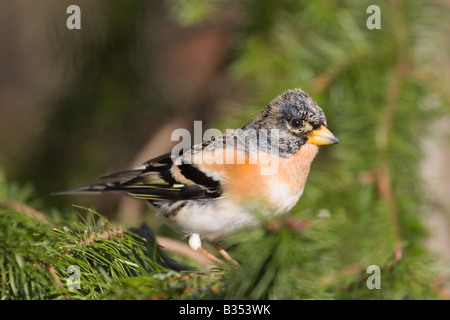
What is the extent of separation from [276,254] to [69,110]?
2.08m

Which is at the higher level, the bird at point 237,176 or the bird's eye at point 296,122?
the bird's eye at point 296,122

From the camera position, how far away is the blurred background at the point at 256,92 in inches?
84.7

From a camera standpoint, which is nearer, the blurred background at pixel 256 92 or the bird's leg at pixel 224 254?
the bird's leg at pixel 224 254

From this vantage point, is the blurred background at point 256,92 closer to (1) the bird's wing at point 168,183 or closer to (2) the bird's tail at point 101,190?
(1) the bird's wing at point 168,183

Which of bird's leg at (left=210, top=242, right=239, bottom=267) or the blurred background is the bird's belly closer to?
bird's leg at (left=210, top=242, right=239, bottom=267)

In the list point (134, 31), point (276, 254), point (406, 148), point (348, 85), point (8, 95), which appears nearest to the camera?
point (276, 254)

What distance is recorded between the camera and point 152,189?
6.29 ft

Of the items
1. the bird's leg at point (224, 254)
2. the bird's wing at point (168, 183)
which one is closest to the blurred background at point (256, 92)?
the bird's wing at point (168, 183)

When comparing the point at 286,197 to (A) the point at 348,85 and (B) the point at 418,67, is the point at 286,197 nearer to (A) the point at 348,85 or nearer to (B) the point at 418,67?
(A) the point at 348,85

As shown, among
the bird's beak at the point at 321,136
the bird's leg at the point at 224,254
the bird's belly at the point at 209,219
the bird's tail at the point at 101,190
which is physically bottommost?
the bird's leg at the point at 224,254

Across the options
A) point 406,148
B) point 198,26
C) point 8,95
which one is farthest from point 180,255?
point 8,95

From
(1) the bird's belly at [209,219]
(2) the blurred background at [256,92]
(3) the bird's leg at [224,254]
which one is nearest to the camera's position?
(3) the bird's leg at [224,254]

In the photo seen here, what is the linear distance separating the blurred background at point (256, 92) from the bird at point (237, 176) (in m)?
0.38

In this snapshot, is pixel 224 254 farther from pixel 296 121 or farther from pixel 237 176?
pixel 296 121
